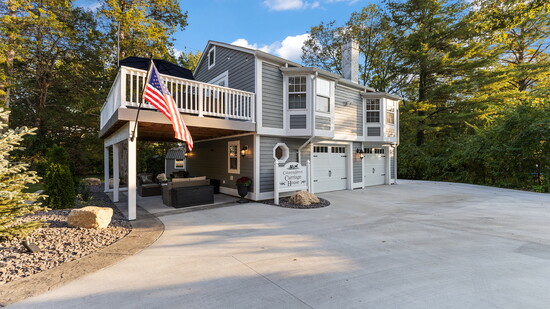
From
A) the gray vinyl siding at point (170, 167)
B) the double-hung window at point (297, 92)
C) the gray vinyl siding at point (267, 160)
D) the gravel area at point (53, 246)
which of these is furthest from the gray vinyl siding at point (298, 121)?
the gray vinyl siding at point (170, 167)

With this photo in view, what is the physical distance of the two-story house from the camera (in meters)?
6.52

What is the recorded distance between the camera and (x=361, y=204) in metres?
7.10

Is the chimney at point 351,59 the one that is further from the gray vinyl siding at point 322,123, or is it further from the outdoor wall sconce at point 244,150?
the outdoor wall sconce at point 244,150

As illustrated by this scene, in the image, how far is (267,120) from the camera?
25.6 feet

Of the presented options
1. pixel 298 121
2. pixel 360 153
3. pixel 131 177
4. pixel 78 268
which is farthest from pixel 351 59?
pixel 78 268

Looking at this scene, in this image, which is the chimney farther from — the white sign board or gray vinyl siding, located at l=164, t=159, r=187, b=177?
gray vinyl siding, located at l=164, t=159, r=187, b=177

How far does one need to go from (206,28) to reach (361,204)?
12016 mm

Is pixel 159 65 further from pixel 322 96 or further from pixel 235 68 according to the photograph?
pixel 322 96

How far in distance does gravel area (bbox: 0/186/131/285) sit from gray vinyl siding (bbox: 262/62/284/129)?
5.01m

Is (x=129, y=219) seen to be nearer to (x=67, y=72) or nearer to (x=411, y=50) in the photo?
(x=67, y=72)

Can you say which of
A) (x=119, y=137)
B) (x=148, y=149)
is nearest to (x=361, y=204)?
(x=119, y=137)

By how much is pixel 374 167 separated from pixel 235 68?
27.1 feet

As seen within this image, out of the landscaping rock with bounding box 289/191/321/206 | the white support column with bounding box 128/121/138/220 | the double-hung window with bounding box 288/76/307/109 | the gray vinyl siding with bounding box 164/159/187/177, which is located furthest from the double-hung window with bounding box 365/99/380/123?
the gray vinyl siding with bounding box 164/159/187/177

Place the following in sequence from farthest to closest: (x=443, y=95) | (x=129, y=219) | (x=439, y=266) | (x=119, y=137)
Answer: (x=443, y=95)
(x=119, y=137)
(x=129, y=219)
(x=439, y=266)
